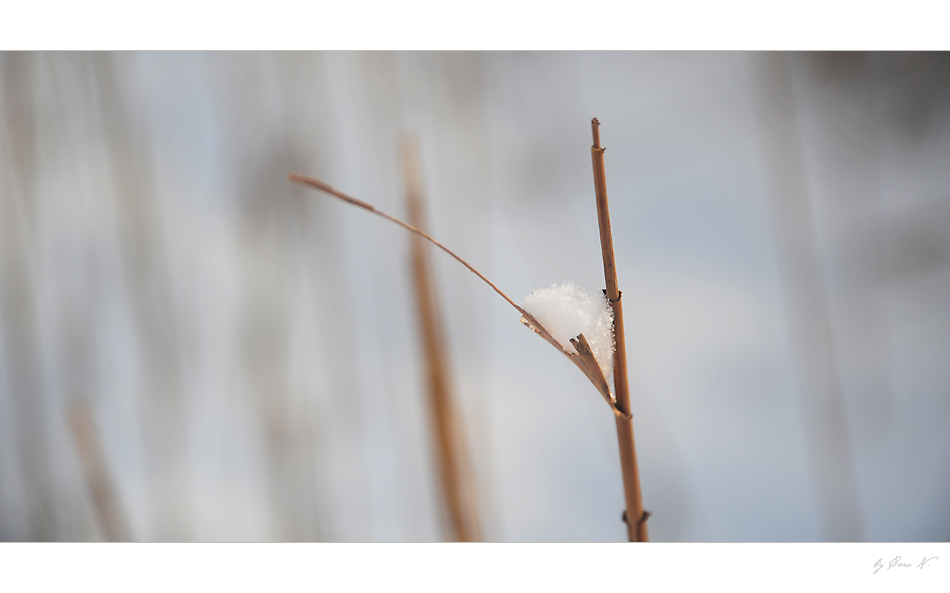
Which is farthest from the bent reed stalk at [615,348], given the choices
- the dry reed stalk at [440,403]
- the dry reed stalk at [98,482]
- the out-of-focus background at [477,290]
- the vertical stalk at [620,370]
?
the dry reed stalk at [98,482]

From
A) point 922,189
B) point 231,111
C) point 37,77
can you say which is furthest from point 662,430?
point 37,77

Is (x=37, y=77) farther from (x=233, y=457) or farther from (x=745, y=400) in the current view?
(x=745, y=400)

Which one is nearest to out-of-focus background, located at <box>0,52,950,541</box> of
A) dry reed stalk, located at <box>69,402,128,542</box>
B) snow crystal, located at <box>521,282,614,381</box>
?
dry reed stalk, located at <box>69,402,128,542</box>

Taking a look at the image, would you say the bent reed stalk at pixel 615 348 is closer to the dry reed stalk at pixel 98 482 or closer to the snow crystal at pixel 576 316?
the snow crystal at pixel 576 316
